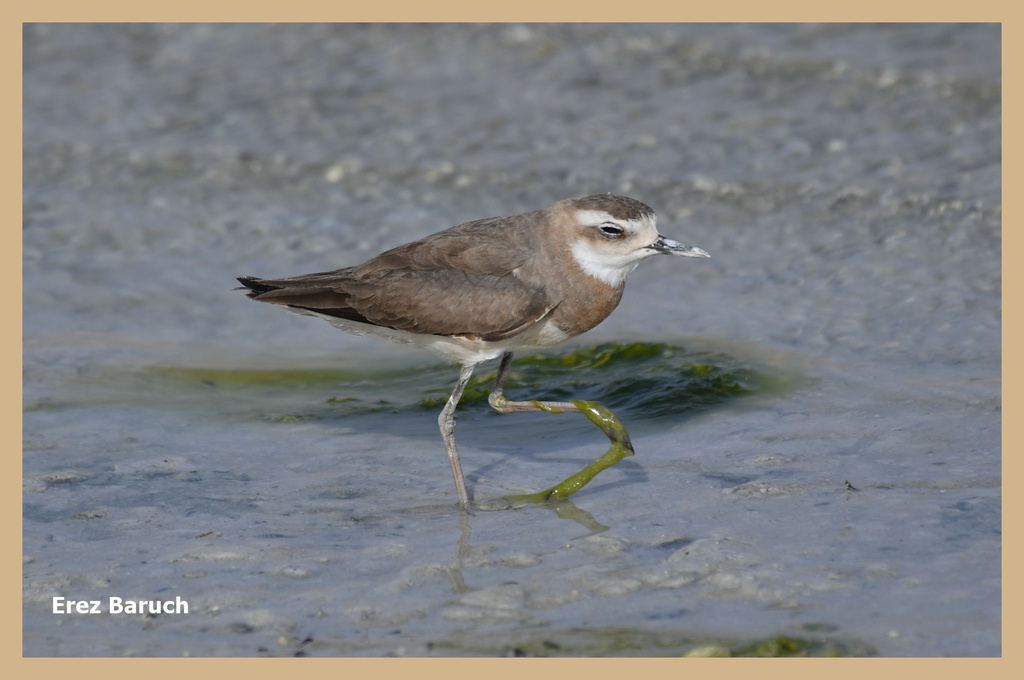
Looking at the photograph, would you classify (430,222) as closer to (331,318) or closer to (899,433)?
(331,318)

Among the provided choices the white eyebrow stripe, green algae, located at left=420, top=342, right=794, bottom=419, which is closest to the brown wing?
the white eyebrow stripe

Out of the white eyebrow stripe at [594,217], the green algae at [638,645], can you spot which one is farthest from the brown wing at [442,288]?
the green algae at [638,645]

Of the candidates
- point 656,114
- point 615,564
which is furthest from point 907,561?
point 656,114

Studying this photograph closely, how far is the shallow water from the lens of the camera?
20.2 ft

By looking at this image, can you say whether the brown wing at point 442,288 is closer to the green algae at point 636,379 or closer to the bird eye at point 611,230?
the bird eye at point 611,230

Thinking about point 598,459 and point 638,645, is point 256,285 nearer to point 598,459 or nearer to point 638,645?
point 598,459

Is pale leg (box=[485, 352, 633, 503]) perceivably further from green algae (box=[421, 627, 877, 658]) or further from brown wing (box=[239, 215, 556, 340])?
green algae (box=[421, 627, 877, 658])

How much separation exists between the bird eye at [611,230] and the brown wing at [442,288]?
0.50 metres

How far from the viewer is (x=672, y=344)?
32.6 ft

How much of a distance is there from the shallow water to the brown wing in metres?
0.96

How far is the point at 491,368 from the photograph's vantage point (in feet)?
32.9

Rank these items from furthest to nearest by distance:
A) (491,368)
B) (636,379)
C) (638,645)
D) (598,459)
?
(491,368) → (636,379) → (598,459) → (638,645)

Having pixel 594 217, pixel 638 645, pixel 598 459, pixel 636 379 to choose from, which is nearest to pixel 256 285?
pixel 594 217

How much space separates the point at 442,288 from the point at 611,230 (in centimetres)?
112
